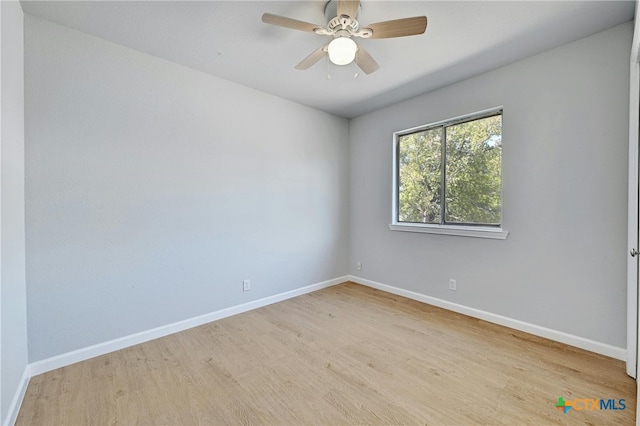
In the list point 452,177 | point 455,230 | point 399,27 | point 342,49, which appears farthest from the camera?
point 452,177

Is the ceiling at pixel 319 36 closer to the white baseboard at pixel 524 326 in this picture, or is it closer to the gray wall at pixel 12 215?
the gray wall at pixel 12 215

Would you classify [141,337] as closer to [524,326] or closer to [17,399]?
[17,399]

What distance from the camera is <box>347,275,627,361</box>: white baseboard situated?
212cm

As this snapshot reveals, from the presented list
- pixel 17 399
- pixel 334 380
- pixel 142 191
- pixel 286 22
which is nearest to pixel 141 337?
pixel 17 399

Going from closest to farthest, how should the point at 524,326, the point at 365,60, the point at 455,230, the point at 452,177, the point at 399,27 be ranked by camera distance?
the point at 399,27 < the point at 365,60 < the point at 524,326 < the point at 455,230 < the point at 452,177

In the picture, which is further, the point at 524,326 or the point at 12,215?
the point at 524,326

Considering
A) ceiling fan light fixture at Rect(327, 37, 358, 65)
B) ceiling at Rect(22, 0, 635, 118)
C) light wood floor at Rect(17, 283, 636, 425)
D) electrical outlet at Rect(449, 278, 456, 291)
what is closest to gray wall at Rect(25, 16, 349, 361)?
ceiling at Rect(22, 0, 635, 118)

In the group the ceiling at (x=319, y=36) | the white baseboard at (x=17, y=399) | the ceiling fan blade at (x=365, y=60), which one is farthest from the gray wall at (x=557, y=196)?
the white baseboard at (x=17, y=399)

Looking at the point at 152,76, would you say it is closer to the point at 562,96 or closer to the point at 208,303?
the point at 208,303

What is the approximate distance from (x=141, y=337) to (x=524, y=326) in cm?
344

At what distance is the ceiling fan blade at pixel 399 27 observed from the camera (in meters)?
1.65

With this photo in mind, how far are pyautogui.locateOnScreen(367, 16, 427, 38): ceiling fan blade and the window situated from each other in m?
1.55

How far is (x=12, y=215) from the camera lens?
1.62 m

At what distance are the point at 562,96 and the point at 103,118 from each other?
12.5ft
